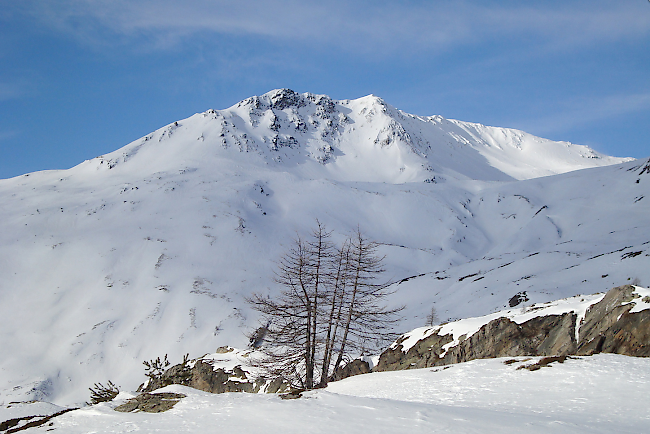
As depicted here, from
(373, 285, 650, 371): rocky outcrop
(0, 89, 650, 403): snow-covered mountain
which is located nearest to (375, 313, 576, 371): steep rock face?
(373, 285, 650, 371): rocky outcrop

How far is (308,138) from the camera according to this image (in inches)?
6156

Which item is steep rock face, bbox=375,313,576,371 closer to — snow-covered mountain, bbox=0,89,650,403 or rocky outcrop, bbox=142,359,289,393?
rocky outcrop, bbox=142,359,289,393

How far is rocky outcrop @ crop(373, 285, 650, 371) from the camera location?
37.0 ft

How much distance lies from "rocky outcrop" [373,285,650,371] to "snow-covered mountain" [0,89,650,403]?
42.5ft

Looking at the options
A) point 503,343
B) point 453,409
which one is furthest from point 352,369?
point 453,409

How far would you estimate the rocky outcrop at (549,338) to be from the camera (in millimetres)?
11266

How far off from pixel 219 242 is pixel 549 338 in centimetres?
5908

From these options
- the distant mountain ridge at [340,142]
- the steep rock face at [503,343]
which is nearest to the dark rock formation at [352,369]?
the steep rock face at [503,343]

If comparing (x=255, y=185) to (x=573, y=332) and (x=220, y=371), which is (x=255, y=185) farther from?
(x=573, y=332)

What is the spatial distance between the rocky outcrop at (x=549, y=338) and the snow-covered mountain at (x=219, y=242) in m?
13.0

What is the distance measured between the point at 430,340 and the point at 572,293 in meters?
13.9

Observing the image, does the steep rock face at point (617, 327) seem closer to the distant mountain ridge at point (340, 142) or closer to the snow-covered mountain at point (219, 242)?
the snow-covered mountain at point (219, 242)

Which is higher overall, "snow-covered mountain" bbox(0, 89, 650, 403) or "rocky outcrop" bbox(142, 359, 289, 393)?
"snow-covered mountain" bbox(0, 89, 650, 403)

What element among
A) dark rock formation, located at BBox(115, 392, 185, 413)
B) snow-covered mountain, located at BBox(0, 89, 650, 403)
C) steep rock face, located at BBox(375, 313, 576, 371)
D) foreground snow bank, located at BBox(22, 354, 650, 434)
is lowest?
dark rock formation, located at BBox(115, 392, 185, 413)
